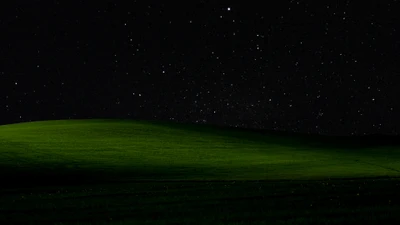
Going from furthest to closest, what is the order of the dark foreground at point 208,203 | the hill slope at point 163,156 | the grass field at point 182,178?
the hill slope at point 163,156, the grass field at point 182,178, the dark foreground at point 208,203

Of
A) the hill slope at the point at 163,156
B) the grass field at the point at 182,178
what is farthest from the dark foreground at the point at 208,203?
the hill slope at the point at 163,156

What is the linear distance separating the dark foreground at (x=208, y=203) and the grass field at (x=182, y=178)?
28mm

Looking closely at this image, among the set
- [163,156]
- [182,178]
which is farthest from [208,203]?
[163,156]

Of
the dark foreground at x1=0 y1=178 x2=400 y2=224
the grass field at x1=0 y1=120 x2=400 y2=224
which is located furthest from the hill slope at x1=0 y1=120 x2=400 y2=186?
the dark foreground at x1=0 y1=178 x2=400 y2=224

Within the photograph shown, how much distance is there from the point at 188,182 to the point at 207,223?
34.2 feet

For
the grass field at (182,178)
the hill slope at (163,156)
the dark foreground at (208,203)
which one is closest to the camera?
the dark foreground at (208,203)

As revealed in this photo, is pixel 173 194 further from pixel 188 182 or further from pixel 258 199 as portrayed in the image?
pixel 188 182

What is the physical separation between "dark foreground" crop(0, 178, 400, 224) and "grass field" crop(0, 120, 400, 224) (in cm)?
3

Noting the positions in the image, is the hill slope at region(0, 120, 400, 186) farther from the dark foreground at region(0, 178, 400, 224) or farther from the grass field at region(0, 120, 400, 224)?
the dark foreground at region(0, 178, 400, 224)

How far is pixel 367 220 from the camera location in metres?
12.0

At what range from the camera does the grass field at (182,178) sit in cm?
1368

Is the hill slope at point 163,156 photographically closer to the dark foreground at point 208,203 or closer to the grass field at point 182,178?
the grass field at point 182,178

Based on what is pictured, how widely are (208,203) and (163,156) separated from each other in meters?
17.7

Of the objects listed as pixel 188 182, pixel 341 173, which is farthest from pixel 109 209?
pixel 341 173
